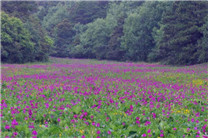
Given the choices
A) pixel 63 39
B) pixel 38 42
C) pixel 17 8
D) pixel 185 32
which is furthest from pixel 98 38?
pixel 185 32

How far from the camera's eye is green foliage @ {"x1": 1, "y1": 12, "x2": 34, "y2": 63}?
132 feet

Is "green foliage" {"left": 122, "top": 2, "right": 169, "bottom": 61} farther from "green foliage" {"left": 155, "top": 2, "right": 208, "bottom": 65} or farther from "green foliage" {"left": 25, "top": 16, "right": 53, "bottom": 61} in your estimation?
"green foliage" {"left": 25, "top": 16, "right": 53, "bottom": 61}

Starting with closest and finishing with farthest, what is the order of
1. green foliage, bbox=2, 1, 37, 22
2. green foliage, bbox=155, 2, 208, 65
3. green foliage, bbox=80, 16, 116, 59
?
1. green foliage, bbox=155, 2, 208, 65
2. green foliage, bbox=2, 1, 37, 22
3. green foliage, bbox=80, 16, 116, 59

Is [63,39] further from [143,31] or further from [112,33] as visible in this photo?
[143,31]

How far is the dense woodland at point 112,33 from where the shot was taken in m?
36.9

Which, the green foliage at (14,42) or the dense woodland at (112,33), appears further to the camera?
the green foliage at (14,42)

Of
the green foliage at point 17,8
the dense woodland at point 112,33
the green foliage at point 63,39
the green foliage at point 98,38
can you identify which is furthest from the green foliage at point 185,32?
the green foliage at point 63,39

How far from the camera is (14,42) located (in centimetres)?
4150

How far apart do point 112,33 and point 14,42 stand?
29.0 meters

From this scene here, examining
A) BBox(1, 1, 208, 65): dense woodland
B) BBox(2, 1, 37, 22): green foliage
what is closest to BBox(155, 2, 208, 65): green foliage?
BBox(1, 1, 208, 65): dense woodland

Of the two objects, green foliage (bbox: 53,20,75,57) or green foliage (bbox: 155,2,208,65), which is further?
green foliage (bbox: 53,20,75,57)

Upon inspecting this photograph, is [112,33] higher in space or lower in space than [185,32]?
higher

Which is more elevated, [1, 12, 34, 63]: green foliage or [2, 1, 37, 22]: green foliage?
[2, 1, 37, 22]: green foliage

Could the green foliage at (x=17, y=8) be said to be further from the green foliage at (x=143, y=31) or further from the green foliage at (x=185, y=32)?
the green foliage at (x=185, y=32)
